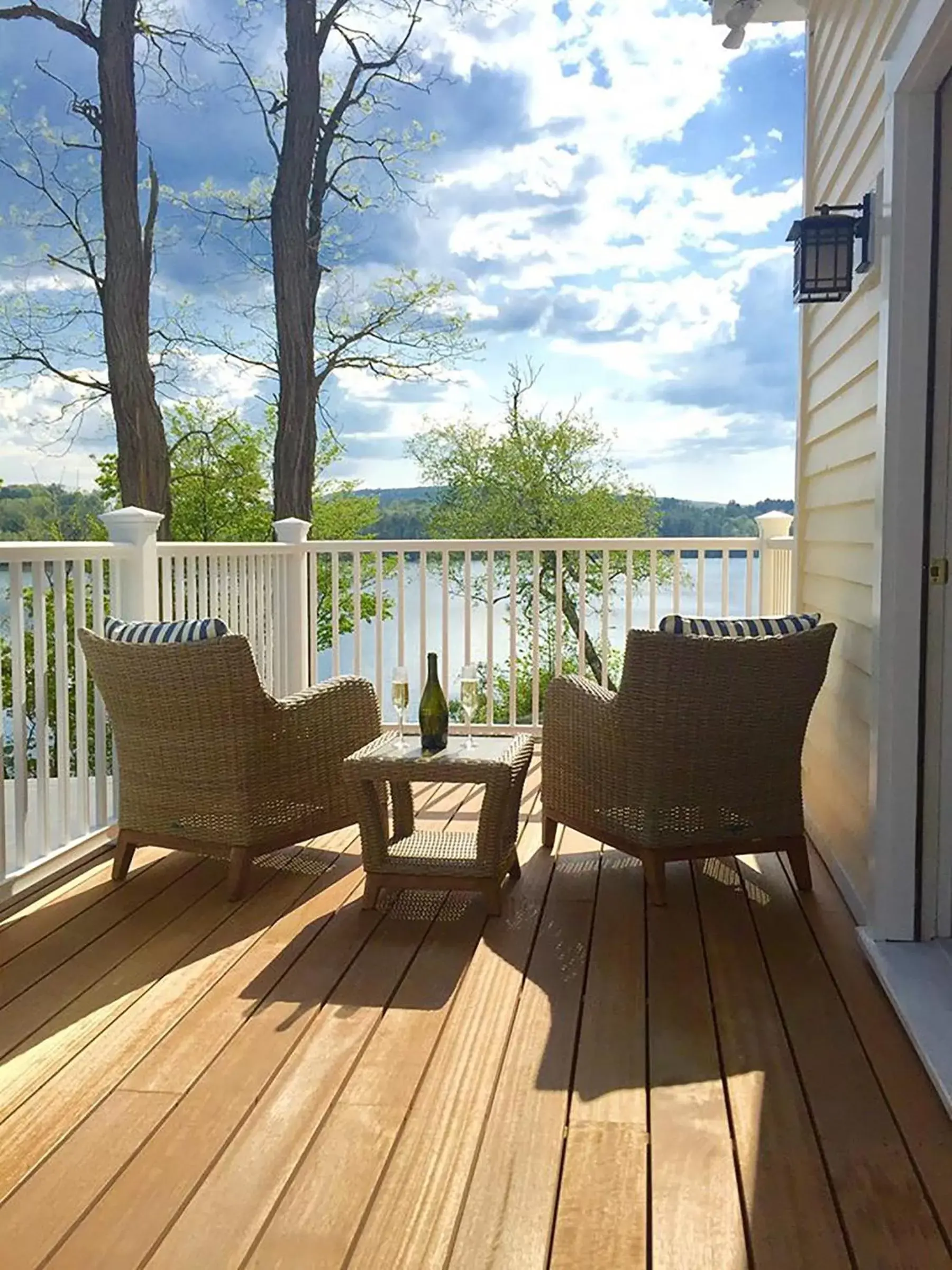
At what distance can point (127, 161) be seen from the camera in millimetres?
7891

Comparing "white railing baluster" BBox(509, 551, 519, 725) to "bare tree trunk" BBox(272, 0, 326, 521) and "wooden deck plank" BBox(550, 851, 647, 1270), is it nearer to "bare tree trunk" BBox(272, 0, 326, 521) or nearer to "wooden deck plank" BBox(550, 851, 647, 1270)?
"wooden deck plank" BBox(550, 851, 647, 1270)

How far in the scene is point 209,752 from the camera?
10.6 ft

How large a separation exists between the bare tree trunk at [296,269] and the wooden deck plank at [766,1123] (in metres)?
6.04

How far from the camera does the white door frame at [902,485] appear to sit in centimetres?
268

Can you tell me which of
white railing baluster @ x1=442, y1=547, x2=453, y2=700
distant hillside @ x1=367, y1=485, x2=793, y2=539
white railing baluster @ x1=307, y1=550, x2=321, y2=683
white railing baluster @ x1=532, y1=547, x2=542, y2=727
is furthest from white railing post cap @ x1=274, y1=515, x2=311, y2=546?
distant hillside @ x1=367, y1=485, x2=793, y2=539

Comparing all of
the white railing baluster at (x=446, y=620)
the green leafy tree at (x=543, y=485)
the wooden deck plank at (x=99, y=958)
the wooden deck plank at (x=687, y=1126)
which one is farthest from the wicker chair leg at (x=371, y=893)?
the green leafy tree at (x=543, y=485)

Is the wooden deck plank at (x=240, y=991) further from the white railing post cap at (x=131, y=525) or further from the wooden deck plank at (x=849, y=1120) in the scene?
the white railing post cap at (x=131, y=525)

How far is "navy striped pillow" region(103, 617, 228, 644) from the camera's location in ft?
10.6

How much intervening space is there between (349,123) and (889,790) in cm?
824

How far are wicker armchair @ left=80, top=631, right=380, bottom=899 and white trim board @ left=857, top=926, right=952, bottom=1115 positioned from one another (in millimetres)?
1472

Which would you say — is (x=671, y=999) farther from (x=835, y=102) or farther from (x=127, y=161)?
(x=127, y=161)

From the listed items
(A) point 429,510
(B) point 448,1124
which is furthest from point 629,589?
(A) point 429,510

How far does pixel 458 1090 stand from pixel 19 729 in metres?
1.82

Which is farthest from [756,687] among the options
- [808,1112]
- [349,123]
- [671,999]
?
[349,123]
